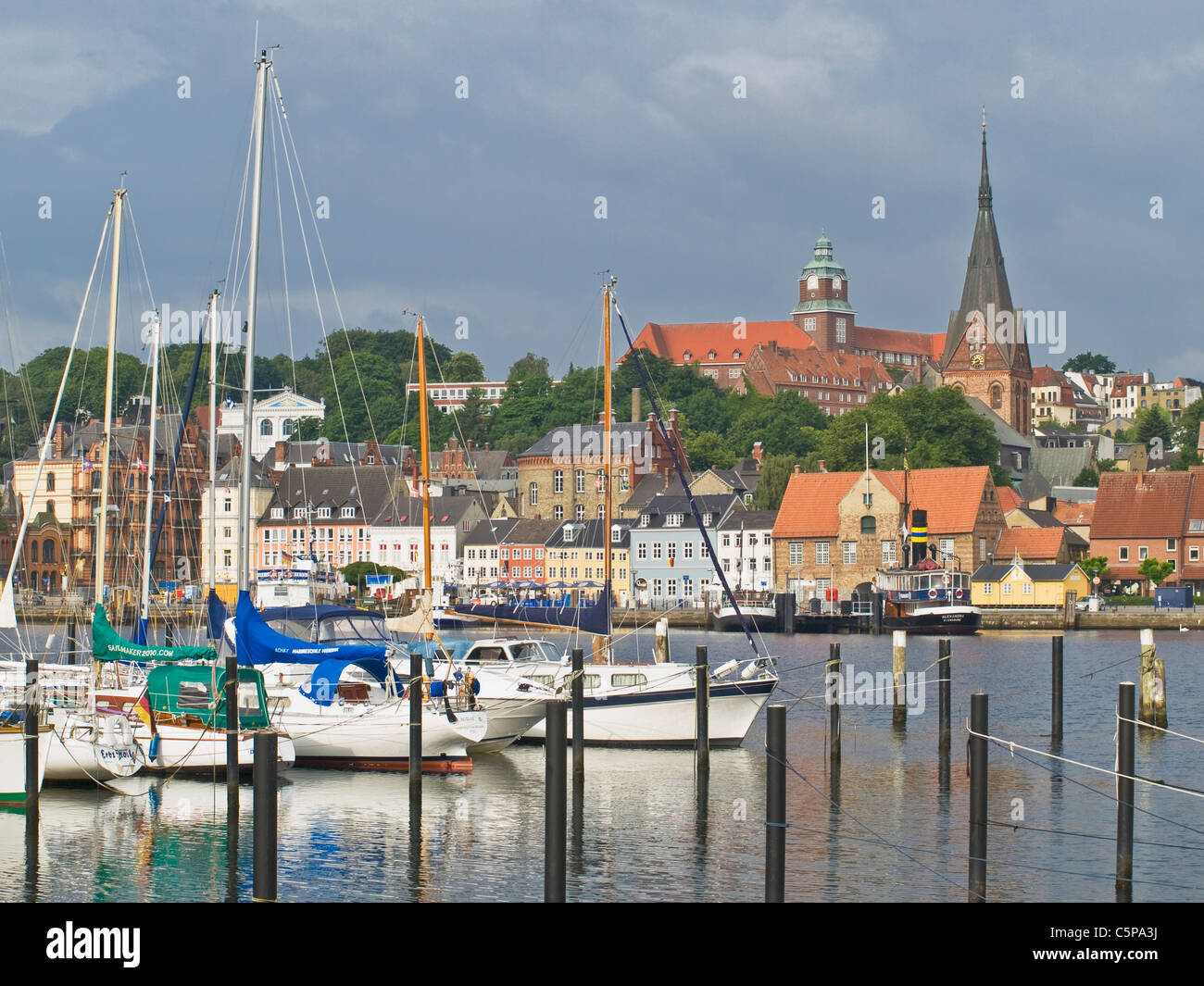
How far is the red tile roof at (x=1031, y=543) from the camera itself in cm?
11431

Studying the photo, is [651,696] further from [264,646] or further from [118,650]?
[118,650]

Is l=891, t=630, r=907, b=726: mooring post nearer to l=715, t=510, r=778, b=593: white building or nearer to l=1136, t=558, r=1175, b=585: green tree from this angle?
l=1136, t=558, r=1175, b=585: green tree

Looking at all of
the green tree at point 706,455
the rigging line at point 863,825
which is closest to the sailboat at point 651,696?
the rigging line at point 863,825

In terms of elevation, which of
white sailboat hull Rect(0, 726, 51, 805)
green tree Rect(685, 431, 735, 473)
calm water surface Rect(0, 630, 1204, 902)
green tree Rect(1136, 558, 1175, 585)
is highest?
green tree Rect(685, 431, 735, 473)

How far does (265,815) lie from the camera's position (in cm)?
2025

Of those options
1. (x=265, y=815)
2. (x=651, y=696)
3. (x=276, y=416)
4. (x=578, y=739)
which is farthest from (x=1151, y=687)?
(x=276, y=416)

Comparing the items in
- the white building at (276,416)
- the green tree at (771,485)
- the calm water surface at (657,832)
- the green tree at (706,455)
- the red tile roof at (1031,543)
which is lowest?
the calm water surface at (657,832)

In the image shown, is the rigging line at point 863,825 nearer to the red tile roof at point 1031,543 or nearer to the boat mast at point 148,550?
the boat mast at point 148,550

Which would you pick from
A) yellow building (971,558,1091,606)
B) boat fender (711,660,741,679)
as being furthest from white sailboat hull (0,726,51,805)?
yellow building (971,558,1091,606)

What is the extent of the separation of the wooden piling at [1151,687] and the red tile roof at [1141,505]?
72265 mm

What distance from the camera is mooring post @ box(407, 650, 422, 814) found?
1275 inches

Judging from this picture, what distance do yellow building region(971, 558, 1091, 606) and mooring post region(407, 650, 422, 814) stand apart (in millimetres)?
72749
